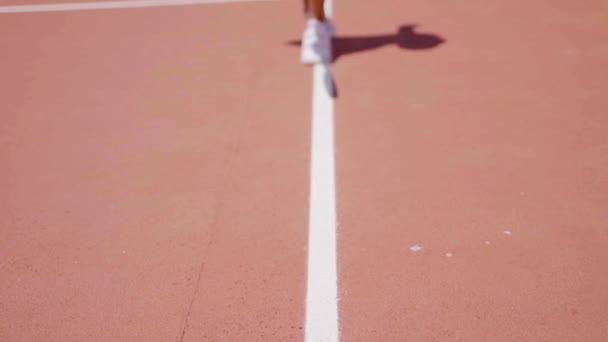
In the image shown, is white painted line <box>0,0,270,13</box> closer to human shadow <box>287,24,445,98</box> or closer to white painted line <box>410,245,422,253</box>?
human shadow <box>287,24,445,98</box>

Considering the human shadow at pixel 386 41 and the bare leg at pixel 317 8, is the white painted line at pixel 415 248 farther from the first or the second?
the bare leg at pixel 317 8

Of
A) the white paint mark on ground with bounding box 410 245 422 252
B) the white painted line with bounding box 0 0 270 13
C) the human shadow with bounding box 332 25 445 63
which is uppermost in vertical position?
the white painted line with bounding box 0 0 270 13

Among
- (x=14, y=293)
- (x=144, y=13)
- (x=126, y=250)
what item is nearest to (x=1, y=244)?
(x=14, y=293)

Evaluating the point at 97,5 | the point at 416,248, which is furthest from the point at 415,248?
the point at 97,5

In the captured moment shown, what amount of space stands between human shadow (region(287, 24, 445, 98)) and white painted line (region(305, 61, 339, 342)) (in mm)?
946

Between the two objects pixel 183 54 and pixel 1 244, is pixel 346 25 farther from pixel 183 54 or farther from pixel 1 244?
pixel 1 244

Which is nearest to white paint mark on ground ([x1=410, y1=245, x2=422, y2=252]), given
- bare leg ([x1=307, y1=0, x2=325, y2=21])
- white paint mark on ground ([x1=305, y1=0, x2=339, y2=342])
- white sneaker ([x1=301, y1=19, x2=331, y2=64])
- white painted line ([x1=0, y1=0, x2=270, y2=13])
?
white paint mark on ground ([x1=305, y1=0, x2=339, y2=342])

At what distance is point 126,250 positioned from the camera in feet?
10.2

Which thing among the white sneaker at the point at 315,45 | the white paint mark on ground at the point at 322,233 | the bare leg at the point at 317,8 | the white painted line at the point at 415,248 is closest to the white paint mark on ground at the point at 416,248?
the white painted line at the point at 415,248

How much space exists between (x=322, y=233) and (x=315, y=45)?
7.65 feet

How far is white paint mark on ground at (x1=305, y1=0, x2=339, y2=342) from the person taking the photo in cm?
267

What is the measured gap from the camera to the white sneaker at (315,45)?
480 centimetres

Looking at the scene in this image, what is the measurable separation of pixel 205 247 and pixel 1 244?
1376 millimetres

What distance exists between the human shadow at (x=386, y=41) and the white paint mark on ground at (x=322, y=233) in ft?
3.06
